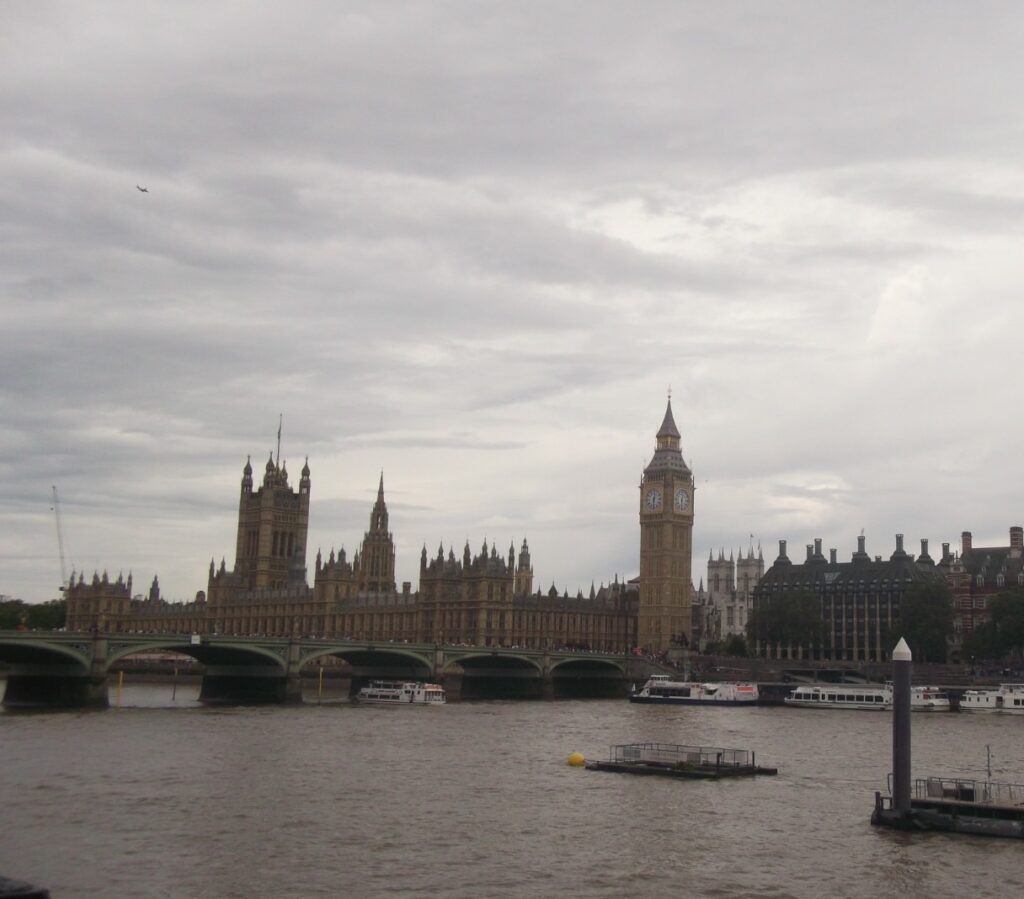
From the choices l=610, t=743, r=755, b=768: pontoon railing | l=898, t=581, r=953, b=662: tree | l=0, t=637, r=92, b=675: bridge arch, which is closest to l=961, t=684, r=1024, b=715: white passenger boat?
l=898, t=581, r=953, b=662: tree

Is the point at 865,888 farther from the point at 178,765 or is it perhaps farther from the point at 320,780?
the point at 178,765

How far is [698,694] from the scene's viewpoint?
124062 millimetres

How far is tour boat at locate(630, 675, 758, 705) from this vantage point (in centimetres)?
12281

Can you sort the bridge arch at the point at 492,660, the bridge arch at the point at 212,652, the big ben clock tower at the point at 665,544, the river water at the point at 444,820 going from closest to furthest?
1. the river water at the point at 444,820
2. the bridge arch at the point at 212,652
3. the bridge arch at the point at 492,660
4. the big ben clock tower at the point at 665,544

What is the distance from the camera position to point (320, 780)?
54.0 metres

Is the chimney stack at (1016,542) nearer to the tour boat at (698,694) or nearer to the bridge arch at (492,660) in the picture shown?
the tour boat at (698,694)

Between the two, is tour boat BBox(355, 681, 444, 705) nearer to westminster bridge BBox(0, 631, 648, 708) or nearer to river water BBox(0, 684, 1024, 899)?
westminster bridge BBox(0, 631, 648, 708)

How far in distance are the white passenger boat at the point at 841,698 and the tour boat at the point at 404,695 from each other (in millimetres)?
34245

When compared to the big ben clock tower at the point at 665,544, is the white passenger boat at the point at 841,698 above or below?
below

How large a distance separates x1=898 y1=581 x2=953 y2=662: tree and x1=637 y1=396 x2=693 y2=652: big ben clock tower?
36.2 m

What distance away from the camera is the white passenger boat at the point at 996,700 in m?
117

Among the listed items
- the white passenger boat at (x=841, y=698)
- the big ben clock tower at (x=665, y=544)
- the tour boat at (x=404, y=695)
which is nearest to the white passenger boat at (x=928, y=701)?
the white passenger boat at (x=841, y=698)

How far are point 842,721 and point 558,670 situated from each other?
4606 centimetres

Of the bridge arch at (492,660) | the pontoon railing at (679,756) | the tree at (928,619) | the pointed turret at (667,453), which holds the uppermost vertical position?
the pointed turret at (667,453)
